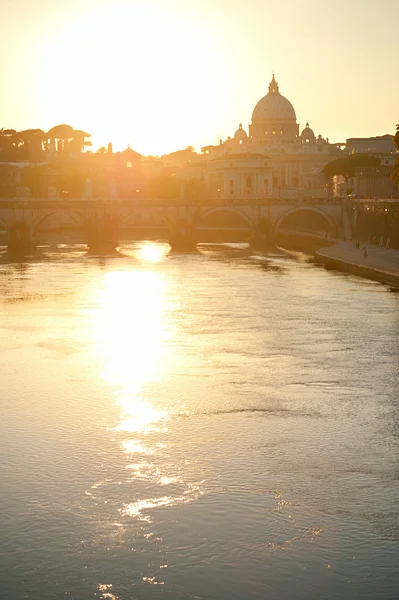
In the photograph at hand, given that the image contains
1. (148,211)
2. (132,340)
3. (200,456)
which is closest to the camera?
(200,456)

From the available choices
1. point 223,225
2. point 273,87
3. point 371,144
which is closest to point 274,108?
point 273,87

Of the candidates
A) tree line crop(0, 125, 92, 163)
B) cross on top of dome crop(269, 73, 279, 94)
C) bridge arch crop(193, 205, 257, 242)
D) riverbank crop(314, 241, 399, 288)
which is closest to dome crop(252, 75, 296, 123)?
cross on top of dome crop(269, 73, 279, 94)

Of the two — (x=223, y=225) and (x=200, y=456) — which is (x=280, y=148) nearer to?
(x=223, y=225)

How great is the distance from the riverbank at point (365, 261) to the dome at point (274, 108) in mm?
115156

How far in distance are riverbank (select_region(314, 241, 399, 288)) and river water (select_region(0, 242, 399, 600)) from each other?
1148 centimetres

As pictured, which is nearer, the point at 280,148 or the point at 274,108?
the point at 280,148

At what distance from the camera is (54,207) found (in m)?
89.9

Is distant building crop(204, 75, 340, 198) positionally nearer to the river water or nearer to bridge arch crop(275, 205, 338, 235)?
bridge arch crop(275, 205, 338, 235)

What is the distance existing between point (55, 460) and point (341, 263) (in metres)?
42.3

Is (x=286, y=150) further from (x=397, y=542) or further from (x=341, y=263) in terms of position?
(x=397, y=542)

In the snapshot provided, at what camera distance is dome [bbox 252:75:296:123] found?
188250 mm

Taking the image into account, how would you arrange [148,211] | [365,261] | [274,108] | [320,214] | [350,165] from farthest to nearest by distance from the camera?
[274,108] < [350,165] < [148,211] < [320,214] < [365,261]

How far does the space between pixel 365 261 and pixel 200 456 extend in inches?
1601

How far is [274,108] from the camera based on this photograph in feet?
618
